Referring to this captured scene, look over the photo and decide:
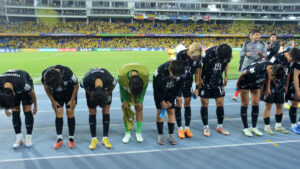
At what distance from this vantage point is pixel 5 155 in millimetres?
3590

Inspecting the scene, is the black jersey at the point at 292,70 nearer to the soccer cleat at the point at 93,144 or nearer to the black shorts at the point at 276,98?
the black shorts at the point at 276,98

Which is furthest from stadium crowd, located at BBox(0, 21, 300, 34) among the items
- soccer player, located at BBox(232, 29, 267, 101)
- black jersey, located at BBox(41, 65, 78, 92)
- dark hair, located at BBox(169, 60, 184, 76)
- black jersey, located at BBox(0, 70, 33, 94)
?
dark hair, located at BBox(169, 60, 184, 76)

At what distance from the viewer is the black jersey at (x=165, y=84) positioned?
3686 millimetres

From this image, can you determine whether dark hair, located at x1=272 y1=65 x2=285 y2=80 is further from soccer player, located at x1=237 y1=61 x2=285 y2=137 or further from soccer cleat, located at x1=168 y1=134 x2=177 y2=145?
soccer cleat, located at x1=168 y1=134 x2=177 y2=145

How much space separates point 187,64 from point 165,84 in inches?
29.3

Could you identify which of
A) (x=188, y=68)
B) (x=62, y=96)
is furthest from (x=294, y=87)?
(x=62, y=96)

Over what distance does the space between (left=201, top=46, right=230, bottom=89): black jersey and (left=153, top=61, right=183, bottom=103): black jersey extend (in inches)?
34.2

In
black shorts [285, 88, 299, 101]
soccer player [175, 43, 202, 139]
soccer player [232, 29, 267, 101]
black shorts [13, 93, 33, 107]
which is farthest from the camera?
soccer player [232, 29, 267, 101]

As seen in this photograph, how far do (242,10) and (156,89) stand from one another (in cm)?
5515

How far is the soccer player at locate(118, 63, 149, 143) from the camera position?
3.23m

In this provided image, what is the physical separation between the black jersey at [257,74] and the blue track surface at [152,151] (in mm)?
1188

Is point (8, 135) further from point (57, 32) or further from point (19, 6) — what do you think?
point (19, 6)

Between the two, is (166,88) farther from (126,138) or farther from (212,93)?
(126,138)

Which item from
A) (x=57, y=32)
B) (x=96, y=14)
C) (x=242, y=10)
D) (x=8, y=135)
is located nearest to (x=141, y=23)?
(x=96, y=14)
